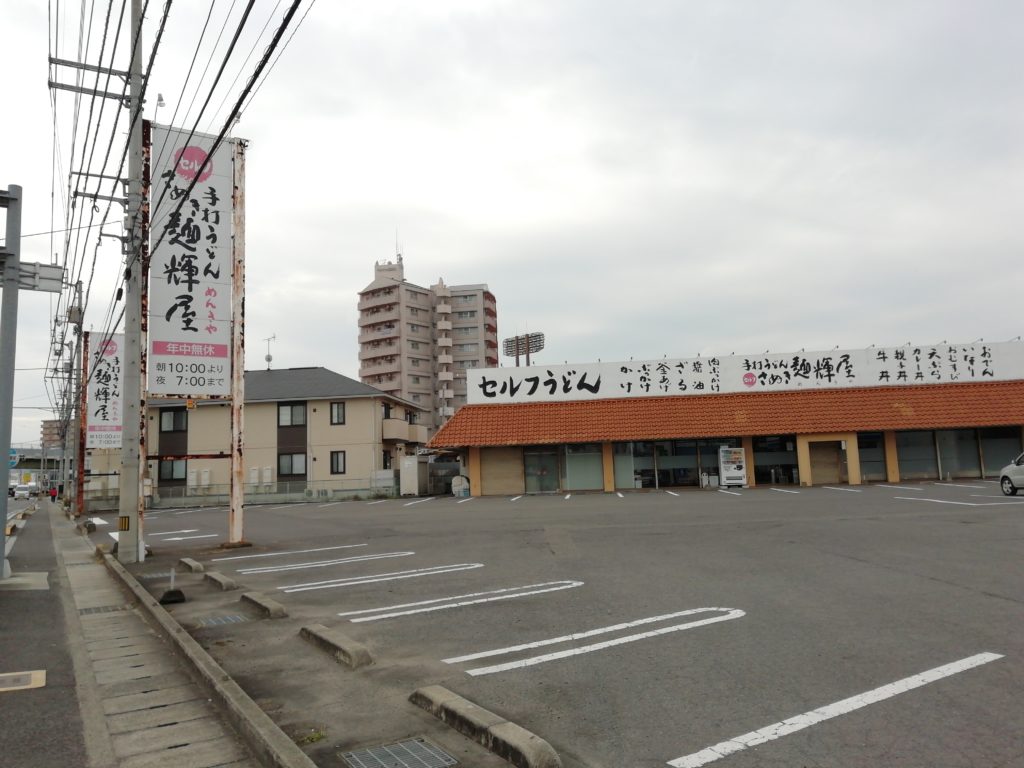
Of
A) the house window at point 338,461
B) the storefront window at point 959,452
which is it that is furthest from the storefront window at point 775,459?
the house window at point 338,461

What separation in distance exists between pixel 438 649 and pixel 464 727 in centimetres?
197

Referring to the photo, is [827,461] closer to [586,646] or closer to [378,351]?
[586,646]

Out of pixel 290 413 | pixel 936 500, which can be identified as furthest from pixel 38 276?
pixel 290 413

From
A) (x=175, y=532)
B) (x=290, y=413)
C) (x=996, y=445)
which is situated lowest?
(x=175, y=532)

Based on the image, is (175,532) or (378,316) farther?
(378,316)

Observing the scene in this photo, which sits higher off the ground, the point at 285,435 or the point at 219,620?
the point at 285,435

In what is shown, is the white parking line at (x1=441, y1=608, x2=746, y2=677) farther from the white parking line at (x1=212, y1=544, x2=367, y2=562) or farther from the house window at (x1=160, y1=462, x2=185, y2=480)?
the house window at (x1=160, y1=462, x2=185, y2=480)

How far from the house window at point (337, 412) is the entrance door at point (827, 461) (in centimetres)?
2451

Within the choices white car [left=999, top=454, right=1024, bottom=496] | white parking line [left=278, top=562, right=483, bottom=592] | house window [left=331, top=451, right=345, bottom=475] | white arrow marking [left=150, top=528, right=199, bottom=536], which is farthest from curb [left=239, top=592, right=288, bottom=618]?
house window [left=331, top=451, right=345, bottom=475]

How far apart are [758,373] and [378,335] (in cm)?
4806

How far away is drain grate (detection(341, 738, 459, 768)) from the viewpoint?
381cm

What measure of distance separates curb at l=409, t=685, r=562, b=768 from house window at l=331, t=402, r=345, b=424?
3503 centimetres

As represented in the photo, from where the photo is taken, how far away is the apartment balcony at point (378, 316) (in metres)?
70.7

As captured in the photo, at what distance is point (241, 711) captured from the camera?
446 centimetres
